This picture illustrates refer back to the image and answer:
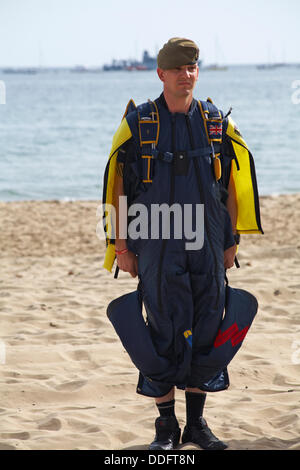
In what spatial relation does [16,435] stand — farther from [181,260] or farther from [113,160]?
[113,160]

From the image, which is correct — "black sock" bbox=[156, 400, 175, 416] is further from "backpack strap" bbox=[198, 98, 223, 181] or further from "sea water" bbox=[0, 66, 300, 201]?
"sea water" bbox=[0, 66, 300, 201]

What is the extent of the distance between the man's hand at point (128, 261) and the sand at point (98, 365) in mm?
983

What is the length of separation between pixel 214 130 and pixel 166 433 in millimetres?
1648

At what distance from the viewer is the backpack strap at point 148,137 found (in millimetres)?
3361

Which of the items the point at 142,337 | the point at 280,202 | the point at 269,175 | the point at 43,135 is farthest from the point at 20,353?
the point at 43,135

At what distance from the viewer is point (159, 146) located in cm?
339

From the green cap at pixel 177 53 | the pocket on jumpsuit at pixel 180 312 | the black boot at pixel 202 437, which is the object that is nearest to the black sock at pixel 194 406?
the black boot at pixel 202 437

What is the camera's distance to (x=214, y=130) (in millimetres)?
3430

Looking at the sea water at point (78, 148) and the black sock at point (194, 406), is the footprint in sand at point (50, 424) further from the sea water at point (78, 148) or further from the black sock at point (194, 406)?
the sea water at point (78, 148)

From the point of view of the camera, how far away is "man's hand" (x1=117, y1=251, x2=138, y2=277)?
3586 millimetres

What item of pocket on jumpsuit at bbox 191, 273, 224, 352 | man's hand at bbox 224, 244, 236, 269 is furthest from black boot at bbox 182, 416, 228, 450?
man's hand at bbox 224, 244, 236, 269

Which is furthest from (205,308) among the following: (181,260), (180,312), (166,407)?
(166,407)

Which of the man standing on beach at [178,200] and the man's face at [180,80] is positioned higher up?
the man's face at [180,80]
